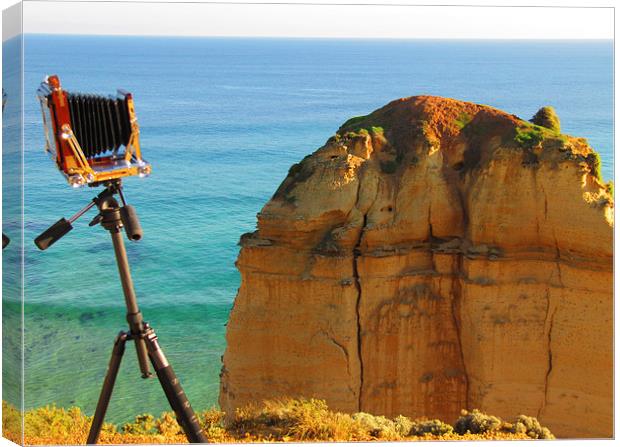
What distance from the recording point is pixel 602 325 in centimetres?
1459

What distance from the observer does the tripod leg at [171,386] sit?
10383 millimetres

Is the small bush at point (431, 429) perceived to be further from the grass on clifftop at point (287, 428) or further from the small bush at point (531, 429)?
the small bush at point (531, 429)

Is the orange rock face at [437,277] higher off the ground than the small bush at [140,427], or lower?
higher

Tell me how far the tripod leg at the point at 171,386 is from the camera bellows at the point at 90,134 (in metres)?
1.43

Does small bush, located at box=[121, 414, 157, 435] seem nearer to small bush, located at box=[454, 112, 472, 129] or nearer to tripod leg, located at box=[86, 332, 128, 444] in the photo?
tripod leg, located at box=[86, 332, 128, 444]

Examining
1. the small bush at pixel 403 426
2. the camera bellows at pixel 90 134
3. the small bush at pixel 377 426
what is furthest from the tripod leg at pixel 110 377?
the small bush at pixel 403 426

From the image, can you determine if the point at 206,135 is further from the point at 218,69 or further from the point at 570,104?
the point at 570,104

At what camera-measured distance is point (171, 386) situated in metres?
10.5

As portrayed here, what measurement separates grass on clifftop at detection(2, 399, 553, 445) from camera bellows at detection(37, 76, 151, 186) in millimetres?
3903

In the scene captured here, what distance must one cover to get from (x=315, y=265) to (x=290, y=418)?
2135 mm

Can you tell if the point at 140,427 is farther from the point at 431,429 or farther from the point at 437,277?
the point at 437,277

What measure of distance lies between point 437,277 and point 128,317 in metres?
5.76

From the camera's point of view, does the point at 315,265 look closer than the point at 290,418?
No

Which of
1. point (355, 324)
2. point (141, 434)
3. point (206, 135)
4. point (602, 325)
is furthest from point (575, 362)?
point (206, 135)
